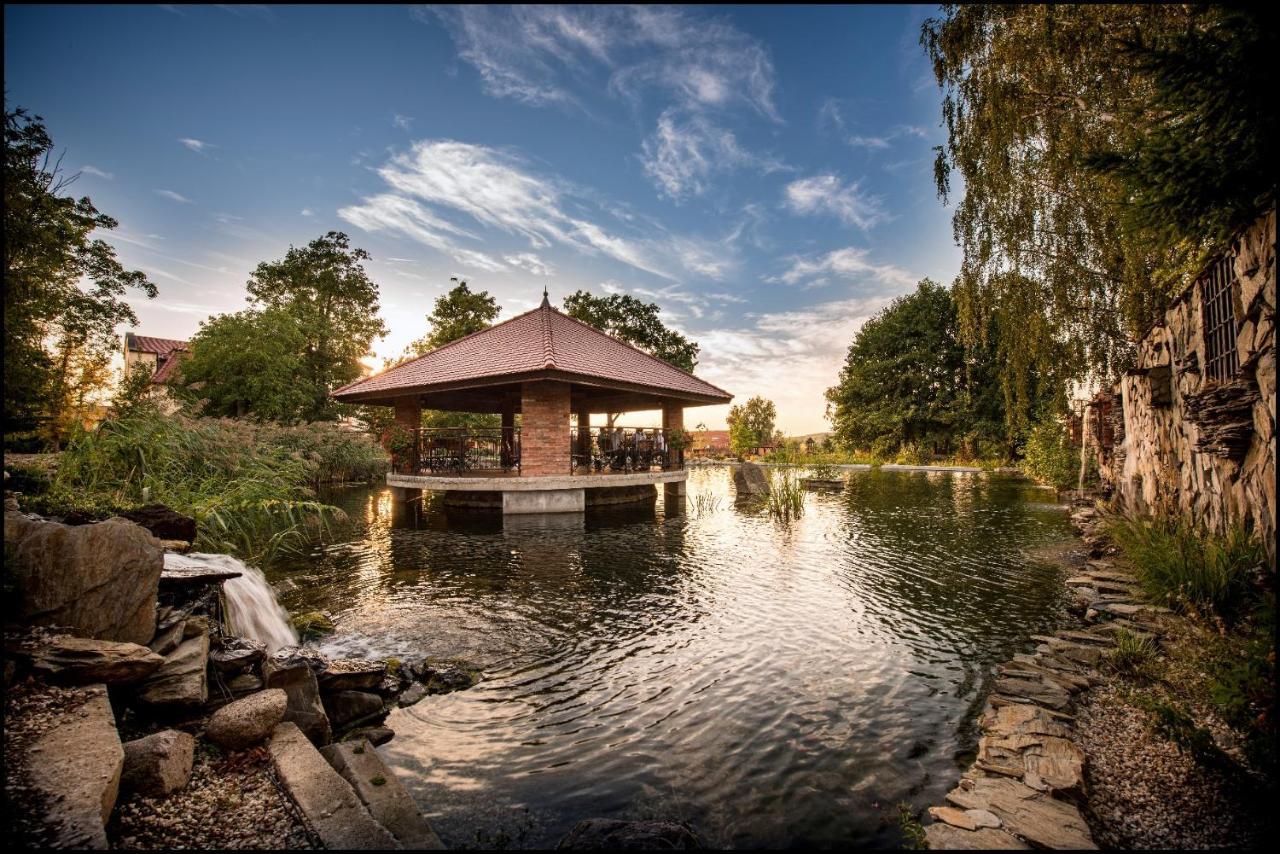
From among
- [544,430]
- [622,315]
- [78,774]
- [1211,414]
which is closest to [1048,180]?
[1211,414]

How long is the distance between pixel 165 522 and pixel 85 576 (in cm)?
219

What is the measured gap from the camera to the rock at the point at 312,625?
17.6 feet

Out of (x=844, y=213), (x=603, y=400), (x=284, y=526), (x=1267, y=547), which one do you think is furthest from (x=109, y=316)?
(x=1267, y=547)

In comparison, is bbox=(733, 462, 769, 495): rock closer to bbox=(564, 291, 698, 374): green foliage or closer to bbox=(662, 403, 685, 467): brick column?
bbox=(662, 403, 685, 467): brick column

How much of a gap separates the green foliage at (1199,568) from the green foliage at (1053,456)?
1266 cm

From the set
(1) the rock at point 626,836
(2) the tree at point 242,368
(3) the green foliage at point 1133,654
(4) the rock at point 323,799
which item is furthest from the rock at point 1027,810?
(2) the tree at point 242,368

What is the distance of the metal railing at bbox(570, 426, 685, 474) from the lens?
15750 mm

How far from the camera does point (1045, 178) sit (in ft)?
34.9

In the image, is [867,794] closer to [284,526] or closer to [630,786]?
[630,786]

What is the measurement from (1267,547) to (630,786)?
5227mm

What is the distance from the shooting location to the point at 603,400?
20.5m

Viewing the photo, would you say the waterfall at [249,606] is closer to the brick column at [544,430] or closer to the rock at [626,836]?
the rock at [626,836]

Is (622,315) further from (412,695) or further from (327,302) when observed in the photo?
(412,695)

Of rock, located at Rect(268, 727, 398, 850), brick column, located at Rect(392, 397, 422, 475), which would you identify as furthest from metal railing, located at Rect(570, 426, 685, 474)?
rock, located at Rect(268, 727, 398, 850)
